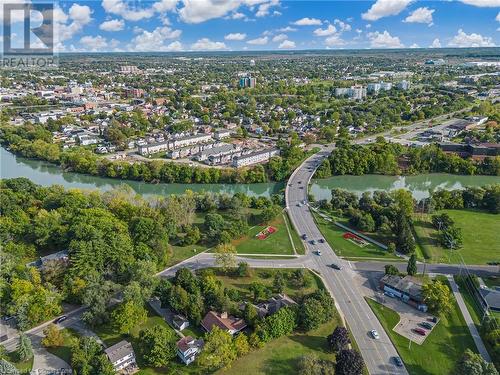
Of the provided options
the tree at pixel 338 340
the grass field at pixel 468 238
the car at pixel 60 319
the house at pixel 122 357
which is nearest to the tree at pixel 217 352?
the house at pixel 122 357

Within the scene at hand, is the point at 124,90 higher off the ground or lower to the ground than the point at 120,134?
higher

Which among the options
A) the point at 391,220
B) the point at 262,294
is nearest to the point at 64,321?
the point at 262,294

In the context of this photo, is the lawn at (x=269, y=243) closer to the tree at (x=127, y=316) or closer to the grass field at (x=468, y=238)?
the tree at (x=127, y=316)

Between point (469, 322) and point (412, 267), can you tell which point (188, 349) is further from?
point (469, 322)

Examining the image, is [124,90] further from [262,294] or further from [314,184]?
[262,294]

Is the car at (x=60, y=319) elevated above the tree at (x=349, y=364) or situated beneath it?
situated beneath

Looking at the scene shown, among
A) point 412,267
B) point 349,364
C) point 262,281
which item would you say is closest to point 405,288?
point 412,267
